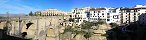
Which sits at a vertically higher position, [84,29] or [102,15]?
[102,15]

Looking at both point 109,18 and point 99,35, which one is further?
point 109,18

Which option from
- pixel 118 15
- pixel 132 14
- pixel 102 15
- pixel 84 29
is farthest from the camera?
pixel 102 15

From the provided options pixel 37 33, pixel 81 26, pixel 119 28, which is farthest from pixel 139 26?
pixel 37 33

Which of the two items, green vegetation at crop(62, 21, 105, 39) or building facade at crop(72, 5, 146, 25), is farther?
building facade at crop(72, 5, 146, 25)

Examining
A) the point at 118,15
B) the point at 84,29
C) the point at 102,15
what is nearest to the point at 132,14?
the point at 118,15

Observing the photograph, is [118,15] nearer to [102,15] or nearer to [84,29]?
[102,15]

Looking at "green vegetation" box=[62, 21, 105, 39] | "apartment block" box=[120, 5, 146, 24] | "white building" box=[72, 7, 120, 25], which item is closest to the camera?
"green vegetation" box=[62, 21, 105, 39]

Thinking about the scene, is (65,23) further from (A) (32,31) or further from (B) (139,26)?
(B) (139,26)

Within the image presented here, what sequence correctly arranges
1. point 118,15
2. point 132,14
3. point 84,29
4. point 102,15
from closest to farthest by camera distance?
point 84,29
point 132,14
point 118,15
point 102,15

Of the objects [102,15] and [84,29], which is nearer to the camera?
[84,29]

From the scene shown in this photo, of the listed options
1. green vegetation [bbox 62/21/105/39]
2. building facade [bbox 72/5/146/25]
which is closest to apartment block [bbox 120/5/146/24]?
building facade [bbox 72/5/146/25]

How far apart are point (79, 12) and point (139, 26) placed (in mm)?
7898

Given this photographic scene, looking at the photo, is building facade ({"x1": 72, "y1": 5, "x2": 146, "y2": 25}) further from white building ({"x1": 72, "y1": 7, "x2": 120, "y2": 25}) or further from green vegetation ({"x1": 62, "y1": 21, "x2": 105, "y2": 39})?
green vegetation ({"x1": 62, "y1": 21, "x2": 105, "y2": 39})

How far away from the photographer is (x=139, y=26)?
12680 millimetres
